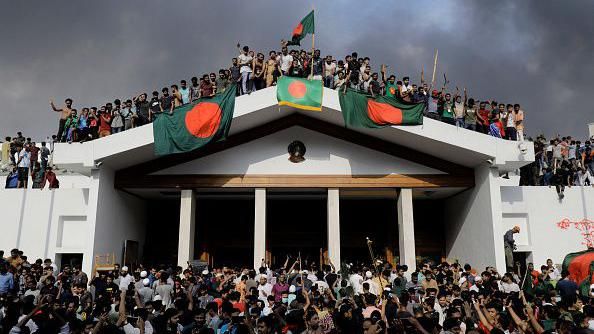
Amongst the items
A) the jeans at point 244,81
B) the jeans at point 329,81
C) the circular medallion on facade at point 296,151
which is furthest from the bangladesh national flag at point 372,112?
the jeans at point 244,81

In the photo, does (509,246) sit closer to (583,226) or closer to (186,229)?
(583,226)

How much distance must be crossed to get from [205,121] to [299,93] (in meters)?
2.78

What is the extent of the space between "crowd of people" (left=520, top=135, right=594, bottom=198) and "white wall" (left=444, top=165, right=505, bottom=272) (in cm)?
248

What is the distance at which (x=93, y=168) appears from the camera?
14664 mm

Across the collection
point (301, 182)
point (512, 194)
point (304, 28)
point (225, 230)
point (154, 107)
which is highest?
point (304, 28)

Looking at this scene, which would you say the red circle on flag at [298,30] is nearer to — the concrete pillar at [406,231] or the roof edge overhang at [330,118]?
the roof edge overhang at [330,118]

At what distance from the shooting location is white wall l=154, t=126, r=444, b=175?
1566 cm

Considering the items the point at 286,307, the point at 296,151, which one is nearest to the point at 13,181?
the point at 296,151

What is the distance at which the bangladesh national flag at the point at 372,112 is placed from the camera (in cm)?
1452

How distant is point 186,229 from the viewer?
1516 cm

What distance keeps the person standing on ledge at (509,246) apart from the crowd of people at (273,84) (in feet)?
9.16

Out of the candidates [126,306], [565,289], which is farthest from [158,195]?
[565,289]

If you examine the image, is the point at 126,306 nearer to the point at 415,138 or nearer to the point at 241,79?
the point at 241,79

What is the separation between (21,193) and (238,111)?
7.53m
